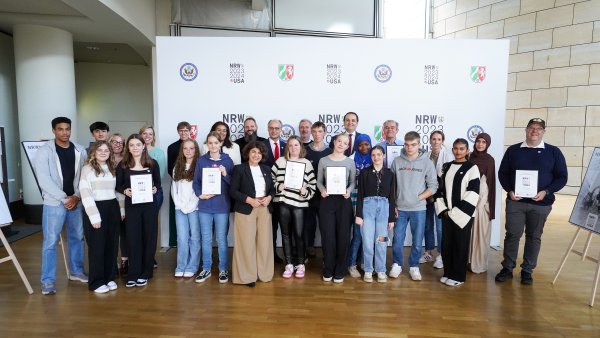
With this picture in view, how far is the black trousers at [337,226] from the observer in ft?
12.3

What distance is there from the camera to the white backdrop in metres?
4.91

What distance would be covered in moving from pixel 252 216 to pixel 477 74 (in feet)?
12.5

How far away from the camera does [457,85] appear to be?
5062 millimetres

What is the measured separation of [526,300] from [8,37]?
387 inches

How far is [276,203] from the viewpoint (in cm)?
403

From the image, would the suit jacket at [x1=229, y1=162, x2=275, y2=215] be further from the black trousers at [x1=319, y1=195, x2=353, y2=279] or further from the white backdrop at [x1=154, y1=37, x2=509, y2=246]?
the white backdrop at [x1=154, y1=37, x2=509, y2=246]

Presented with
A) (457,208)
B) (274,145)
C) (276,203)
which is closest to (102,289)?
(276,203)

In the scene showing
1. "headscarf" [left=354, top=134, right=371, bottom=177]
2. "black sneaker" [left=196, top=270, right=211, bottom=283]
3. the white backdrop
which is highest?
the white backdrop

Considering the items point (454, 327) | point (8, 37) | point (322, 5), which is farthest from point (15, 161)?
point (454, 327)

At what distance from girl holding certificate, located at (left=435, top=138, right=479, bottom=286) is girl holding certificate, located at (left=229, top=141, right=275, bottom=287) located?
6.13ft

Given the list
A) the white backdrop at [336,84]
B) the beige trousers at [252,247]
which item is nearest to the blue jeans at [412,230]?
the beige trousers at [252,247]

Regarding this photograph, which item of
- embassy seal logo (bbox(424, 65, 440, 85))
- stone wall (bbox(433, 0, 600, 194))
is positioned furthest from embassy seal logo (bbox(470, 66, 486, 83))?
stone wall (bbox(433, 0, 600, 194))

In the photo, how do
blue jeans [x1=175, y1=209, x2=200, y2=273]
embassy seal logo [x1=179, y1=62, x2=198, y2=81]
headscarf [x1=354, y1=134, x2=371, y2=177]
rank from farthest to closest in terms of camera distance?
1. embassy seal logo [x1=179, y1=62, x2=198, y2=81]
2. headscarf [x1=354, y1=134, x2=371, y2=177]
3. blue jeans [x1=175, y1=209, x2=200, y2=273]

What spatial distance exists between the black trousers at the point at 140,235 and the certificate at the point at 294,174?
1.44 m
